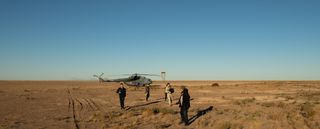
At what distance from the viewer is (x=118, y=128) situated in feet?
52.4

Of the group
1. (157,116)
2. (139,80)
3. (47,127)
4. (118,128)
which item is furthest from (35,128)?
(139,80)

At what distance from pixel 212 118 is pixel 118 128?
17.9ft

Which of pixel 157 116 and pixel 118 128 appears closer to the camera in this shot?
pixel 118 128

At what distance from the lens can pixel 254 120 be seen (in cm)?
1684

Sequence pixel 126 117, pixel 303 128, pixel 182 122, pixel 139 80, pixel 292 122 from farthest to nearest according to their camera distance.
Answer: 1. pixel 139 80
2. pixel 126 117
3. pixel 182 122
4. pixel 292 122
5. pixel 303 128

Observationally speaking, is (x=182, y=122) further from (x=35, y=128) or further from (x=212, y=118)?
(x=35, y=128)

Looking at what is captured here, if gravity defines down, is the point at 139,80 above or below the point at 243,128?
above

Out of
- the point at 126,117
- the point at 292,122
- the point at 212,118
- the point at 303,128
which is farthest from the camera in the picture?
the point at 126,117

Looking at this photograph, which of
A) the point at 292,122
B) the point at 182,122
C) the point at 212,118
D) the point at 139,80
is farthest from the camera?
the point at 139,80

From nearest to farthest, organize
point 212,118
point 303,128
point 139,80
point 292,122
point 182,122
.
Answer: point 303,128 < point 292,122 < point 182,122 < point 212,118 < point 139,80

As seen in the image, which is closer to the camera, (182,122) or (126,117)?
(182,122)

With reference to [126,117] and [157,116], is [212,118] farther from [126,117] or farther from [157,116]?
[126,117]

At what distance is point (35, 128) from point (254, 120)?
33.4 feet

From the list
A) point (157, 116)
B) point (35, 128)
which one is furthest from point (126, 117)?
point (35, 128)
